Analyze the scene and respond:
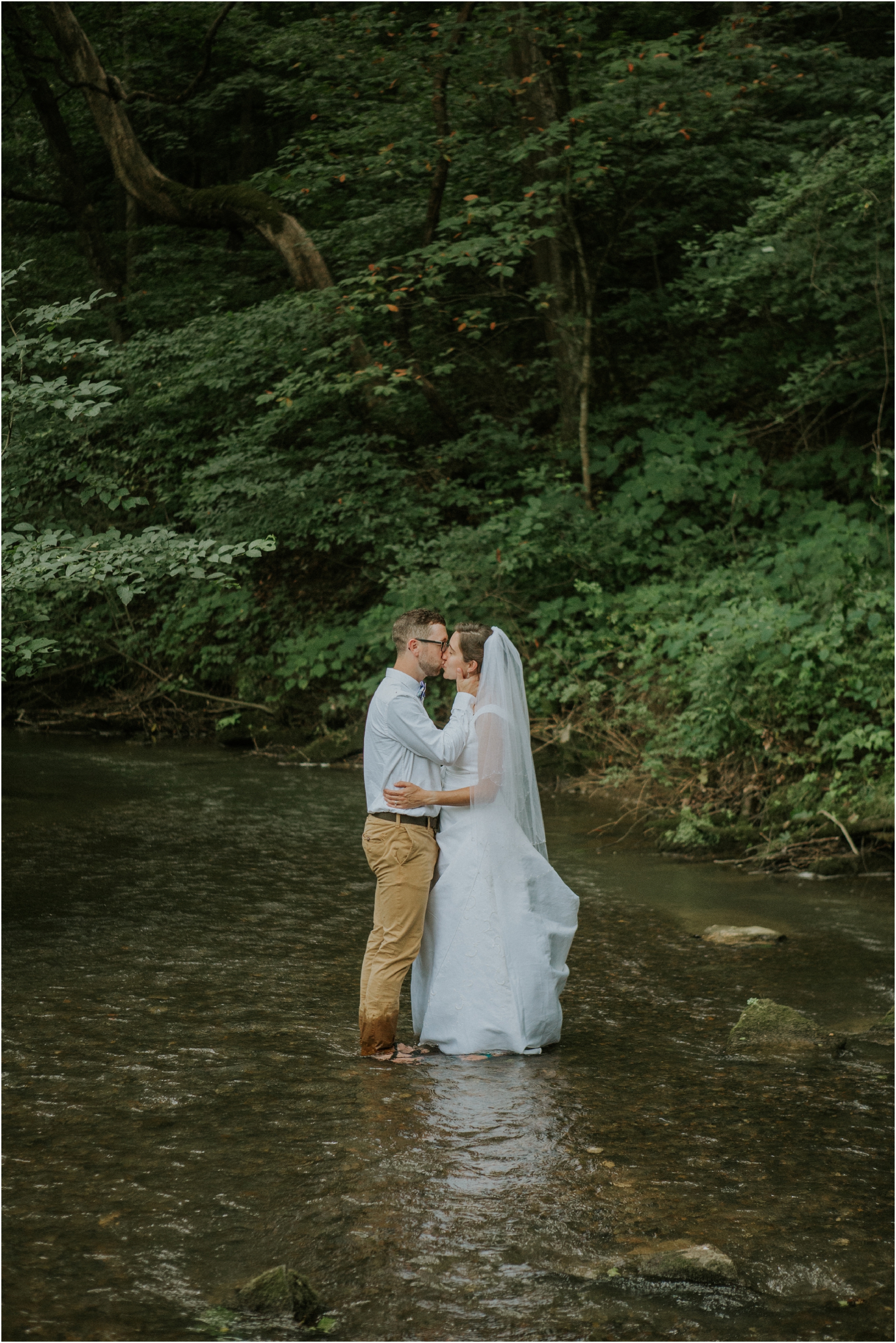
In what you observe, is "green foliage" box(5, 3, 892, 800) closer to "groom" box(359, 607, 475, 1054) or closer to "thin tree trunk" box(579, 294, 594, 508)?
"thin tree trunk" box(579, 294, 594, 508)

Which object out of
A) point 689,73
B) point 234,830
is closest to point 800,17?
point 689,73

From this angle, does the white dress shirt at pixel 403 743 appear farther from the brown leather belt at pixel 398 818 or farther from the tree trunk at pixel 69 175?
the tree trunk at pixel 69 175

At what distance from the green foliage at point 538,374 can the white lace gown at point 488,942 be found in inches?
195

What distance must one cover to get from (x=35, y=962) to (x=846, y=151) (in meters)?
10.4

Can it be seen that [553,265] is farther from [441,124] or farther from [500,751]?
[500,751]

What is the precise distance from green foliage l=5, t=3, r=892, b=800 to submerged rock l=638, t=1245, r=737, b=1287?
6961 mm

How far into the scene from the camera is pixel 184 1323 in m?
3.29

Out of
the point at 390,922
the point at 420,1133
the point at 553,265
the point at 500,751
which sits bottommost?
the point at 420,1133

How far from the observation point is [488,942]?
5609mm

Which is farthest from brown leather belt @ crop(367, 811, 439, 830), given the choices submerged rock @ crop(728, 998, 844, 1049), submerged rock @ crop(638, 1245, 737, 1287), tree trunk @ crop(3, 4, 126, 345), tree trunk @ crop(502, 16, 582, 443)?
tree trunk @ crop(3, 4, 126, 345)

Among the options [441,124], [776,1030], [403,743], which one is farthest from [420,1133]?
[441,124]

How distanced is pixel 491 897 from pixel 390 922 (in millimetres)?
506

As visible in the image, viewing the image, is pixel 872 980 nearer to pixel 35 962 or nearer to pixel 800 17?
pixel 35 962

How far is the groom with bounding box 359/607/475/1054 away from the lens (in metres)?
5.50
